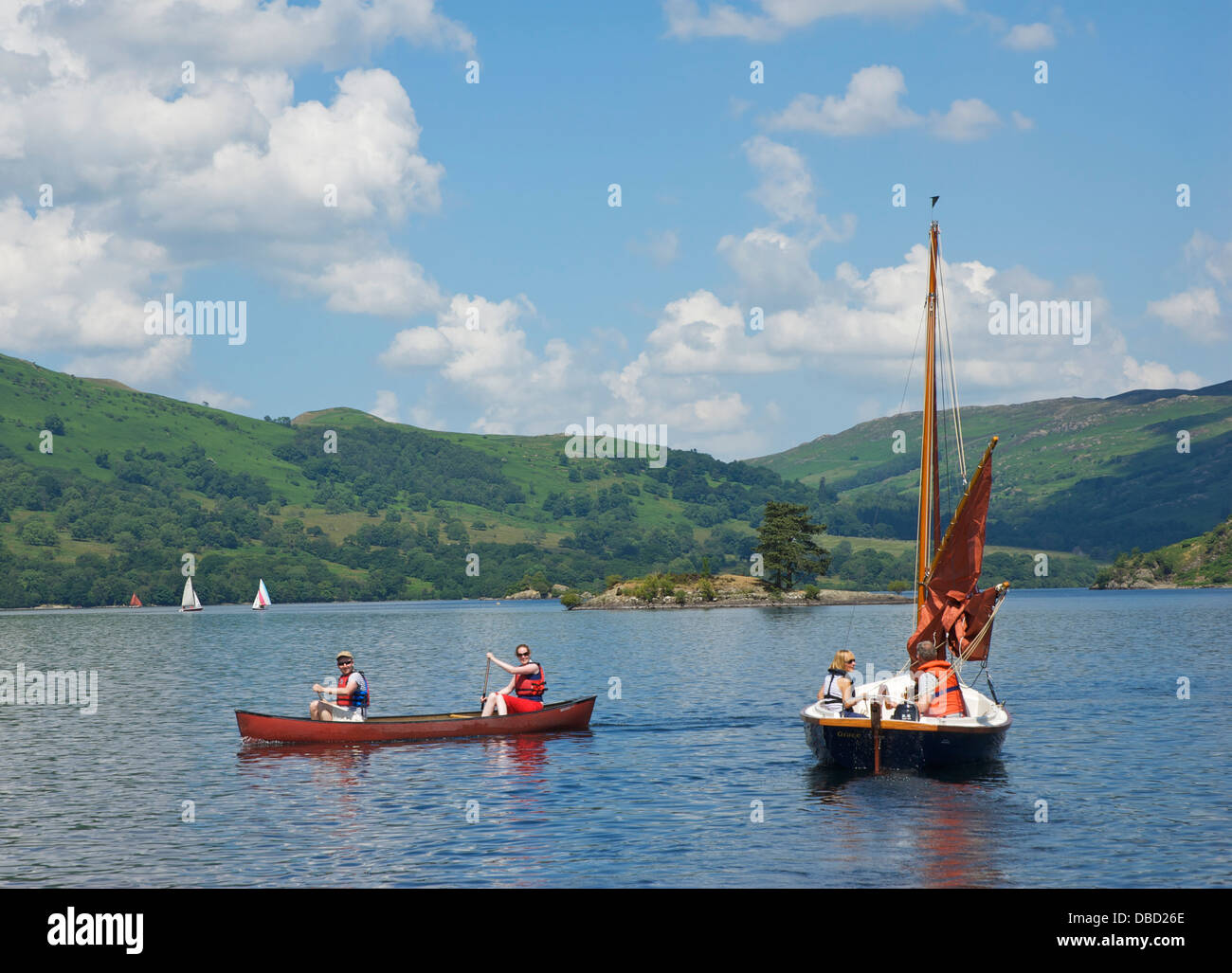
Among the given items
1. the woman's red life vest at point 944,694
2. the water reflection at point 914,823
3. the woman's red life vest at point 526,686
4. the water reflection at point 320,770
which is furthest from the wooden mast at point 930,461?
the water reflection at point 320,770

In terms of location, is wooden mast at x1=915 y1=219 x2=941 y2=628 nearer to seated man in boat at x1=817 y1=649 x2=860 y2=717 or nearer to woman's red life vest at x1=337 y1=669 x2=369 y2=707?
seated man in boat at x1=817 y1=649 x2=860 y2=717

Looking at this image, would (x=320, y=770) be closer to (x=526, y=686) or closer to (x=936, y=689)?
(x=526, y=686)

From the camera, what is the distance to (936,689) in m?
34.8

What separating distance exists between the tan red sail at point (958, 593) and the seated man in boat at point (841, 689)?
2.69m

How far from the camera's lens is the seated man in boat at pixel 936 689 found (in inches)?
1368

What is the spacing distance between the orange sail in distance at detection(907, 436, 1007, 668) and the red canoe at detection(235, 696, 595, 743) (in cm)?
1479

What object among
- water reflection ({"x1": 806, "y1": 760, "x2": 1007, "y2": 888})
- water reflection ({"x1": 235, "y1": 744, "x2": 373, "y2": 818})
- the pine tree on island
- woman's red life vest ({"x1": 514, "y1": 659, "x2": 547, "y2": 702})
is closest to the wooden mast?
water reflection ({"x1": 806, "y1": 760, "x2": 1007, "y2": 888})

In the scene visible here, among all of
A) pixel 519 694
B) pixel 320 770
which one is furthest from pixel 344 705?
pixel 519 694

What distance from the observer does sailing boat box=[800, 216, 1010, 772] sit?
33.8 m

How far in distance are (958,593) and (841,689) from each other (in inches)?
216

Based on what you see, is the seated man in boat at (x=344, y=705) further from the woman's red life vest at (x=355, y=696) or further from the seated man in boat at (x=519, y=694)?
the seated man in boat at (x=519, y=694)

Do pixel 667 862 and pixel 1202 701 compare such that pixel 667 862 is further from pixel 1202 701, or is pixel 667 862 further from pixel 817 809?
pixel 1202 701
